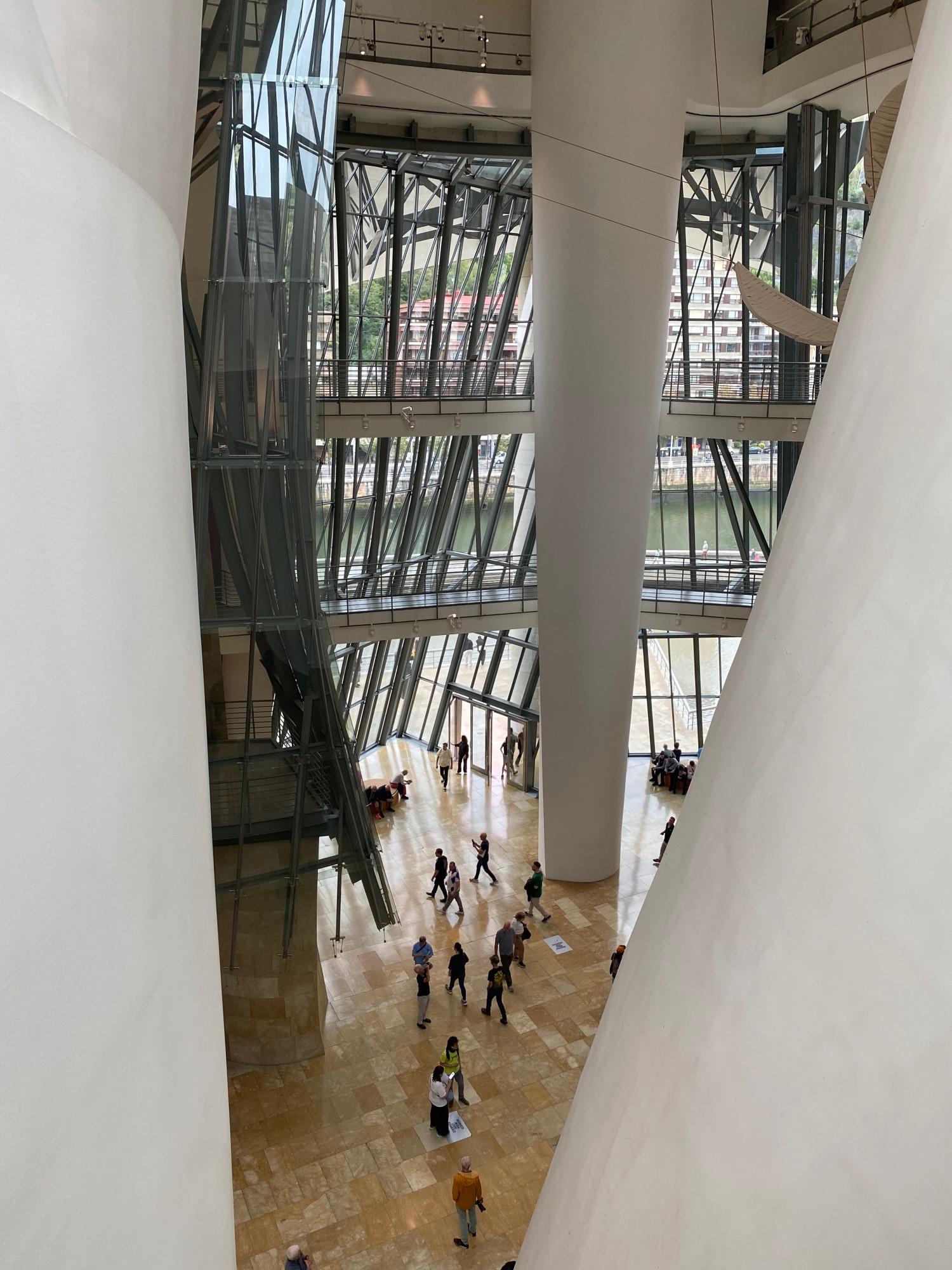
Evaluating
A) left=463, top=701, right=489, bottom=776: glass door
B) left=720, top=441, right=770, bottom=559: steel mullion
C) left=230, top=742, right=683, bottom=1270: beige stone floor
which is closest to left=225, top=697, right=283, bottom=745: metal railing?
left=230, top=742, right=683, bottom=1270: beige stone floor

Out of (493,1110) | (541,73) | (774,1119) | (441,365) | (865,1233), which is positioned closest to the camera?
(865,1233)

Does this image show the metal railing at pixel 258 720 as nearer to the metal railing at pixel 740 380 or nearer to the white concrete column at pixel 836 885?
the white concrete column at pixel 836 885

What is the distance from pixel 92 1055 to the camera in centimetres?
198

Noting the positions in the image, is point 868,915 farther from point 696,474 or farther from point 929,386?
point 696,474

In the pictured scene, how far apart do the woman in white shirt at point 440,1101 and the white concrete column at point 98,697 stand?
7.86m

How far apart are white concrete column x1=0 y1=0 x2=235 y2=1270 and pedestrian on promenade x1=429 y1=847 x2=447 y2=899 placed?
12.6 metres

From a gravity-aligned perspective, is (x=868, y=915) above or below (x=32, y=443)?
below

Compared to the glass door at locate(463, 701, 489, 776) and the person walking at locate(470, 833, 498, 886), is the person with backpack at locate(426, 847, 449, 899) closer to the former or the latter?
the person walking at locate(470, 833, 498, 886)

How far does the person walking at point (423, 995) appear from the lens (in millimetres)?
12023

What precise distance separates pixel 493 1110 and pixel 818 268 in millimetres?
14044

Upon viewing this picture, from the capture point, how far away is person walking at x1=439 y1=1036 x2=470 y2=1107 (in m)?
10.5

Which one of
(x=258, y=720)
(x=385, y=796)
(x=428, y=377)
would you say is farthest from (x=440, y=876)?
(x=428, y=377)

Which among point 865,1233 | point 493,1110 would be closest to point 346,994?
point 493,1110

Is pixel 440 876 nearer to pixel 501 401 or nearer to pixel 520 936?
pixel 520 936
